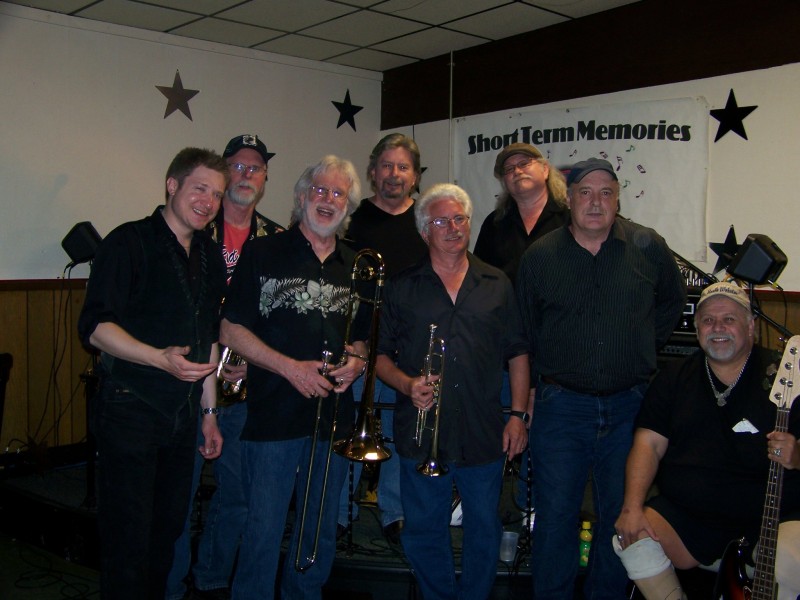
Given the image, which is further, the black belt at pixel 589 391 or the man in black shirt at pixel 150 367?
the black belt at pixel 589 391

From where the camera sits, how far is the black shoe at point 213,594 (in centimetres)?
357

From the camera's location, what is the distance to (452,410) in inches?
118

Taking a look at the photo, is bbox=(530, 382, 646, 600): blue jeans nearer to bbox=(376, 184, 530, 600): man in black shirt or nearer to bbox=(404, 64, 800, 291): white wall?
bbox=(376, 184, 530, 600): man in black shirt

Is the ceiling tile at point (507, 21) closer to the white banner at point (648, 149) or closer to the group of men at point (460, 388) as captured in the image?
the white banner at point (648, 149)

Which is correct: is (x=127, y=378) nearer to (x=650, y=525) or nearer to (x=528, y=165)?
(x=650, y=525)

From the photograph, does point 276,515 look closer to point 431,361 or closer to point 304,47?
point 431,361

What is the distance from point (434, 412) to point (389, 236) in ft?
4.29

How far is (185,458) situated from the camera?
2801mm

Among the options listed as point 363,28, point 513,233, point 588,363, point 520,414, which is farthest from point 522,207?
point 363,28

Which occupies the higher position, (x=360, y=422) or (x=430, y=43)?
(x=430, y=43)

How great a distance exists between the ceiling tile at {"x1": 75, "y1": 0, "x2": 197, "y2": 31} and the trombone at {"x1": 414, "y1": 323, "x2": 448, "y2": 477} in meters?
3.89

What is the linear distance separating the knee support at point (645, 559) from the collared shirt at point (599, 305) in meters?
0.60

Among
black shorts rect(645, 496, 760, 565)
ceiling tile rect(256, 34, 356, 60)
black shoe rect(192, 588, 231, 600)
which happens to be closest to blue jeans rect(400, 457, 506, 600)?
black shorts rect(645, 496, 760, 565)

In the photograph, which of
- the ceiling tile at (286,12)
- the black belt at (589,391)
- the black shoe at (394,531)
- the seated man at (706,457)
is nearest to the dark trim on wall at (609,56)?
the ceiling tile at (286,12)
